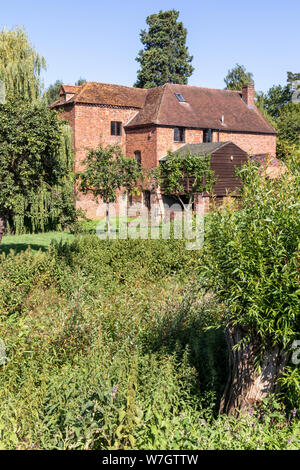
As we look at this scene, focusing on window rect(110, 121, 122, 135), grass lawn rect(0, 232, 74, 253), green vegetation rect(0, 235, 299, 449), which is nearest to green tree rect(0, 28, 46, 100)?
grass lawn rect(0, 232, 74, 253)

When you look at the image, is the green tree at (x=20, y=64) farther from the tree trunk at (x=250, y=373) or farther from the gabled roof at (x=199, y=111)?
the tree trunk at (x=250, y=373)

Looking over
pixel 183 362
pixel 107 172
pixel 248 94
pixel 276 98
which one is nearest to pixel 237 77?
pixel 276 98

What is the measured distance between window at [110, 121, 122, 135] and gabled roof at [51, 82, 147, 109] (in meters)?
1.41

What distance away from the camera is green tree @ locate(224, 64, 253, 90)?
58.4 m

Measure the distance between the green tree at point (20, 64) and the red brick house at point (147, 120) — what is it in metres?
7.84

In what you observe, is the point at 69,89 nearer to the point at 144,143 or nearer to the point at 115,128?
the point at 115,128

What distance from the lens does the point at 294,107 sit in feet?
179

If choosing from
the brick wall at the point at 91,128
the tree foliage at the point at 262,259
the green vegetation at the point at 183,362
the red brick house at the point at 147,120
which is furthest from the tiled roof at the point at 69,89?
the tree foliage at the point at 262,259

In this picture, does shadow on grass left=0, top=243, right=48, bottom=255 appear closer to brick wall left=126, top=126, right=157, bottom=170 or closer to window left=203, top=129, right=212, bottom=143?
brick wall left=126, top=126, right=157, bottom=170

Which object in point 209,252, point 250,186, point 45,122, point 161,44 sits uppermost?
point 161,44
